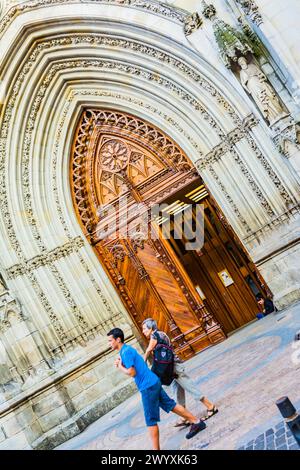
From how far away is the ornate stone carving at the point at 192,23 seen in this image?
10.0 meters

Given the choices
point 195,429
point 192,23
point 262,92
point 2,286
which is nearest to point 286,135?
point 262,92

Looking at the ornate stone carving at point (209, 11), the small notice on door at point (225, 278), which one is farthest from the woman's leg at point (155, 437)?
the small notice on door at point (225, 278)

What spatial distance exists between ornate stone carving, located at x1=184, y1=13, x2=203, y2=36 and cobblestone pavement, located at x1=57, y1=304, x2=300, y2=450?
544cm

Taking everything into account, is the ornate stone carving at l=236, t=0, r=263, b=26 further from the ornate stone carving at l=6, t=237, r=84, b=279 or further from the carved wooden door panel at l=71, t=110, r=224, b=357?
the ornate stone carving at l=6, t=237, r=84, b=279

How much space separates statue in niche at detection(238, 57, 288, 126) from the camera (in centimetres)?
919

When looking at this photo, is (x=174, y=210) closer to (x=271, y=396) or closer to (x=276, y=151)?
(x=276, y=151)

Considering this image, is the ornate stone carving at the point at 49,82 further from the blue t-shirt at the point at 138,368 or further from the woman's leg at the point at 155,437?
the woman's leg at the point at 155,437

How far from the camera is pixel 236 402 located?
18.9 feet

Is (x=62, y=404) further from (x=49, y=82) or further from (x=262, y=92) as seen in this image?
(x=49, y=82)

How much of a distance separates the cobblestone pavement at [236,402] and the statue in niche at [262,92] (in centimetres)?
332

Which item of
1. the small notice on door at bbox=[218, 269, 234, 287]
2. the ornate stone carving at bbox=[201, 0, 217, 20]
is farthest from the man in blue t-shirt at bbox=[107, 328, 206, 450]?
the small notice on door at bbox=[218, 269, 234, 287]

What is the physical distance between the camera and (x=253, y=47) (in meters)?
9.40

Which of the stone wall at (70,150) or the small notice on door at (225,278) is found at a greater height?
the stone wall at (70,150)

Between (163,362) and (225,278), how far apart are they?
30.4 ft
